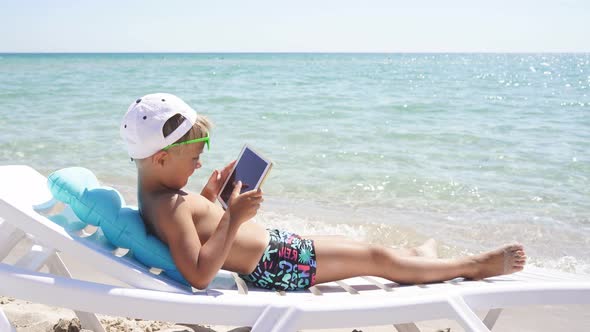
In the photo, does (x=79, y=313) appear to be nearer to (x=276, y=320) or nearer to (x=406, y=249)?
(x=276, y=320)

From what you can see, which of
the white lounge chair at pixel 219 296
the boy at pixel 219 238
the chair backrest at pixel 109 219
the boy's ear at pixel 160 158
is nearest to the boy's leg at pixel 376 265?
the boy at pixel 219 238

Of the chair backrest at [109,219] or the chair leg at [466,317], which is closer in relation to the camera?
the chair leg at [466,317]

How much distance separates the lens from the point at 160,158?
247 centimetres

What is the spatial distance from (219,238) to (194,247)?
0.32 feet

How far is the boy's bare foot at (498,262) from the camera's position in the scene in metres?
2.85

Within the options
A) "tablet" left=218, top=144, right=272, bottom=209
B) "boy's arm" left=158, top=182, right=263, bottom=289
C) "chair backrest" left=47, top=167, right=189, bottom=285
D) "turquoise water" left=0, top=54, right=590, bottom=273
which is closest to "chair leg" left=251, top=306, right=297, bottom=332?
"boy's arm" left=158, top=182, right=263, bottom=289

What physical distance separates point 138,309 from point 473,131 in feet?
29.8

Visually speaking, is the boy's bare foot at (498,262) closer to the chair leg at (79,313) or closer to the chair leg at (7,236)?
the chair leg at (79,313)

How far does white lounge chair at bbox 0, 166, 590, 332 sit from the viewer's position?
215 centimetres

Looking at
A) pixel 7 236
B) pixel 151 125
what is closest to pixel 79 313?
pixel 7 236

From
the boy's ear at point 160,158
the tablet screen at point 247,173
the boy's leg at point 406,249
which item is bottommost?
the boy's leg at point 406,249

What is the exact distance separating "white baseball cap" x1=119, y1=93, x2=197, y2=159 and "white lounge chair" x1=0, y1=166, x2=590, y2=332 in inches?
16.4

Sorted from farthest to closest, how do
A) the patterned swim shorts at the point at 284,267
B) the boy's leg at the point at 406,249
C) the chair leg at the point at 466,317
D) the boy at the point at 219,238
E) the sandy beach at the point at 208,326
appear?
1. the sandy beach at the point at 208,326
2. the boy's leg at the point at 406,249
3. the patterned swim shorts at the point at 284,267
4. the boy at the point at 219,238
5. the chair leg at the point at 466,317

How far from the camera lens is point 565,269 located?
485cm
